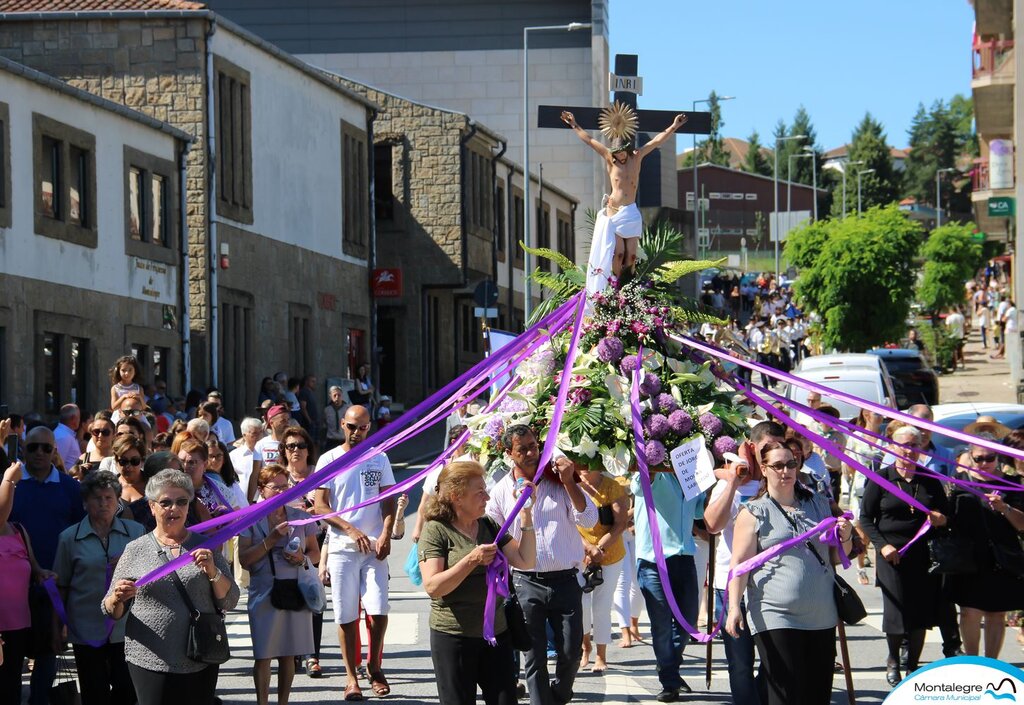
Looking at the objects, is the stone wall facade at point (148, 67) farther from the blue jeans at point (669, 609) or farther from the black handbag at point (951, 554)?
the black handbag at point (951, 554)

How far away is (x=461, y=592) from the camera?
27.8 ft

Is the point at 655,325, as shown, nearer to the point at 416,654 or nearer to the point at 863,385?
the point at 416,654

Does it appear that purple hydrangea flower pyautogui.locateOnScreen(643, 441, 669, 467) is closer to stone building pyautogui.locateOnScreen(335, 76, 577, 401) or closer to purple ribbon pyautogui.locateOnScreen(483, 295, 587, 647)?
purple ribbon pyautogui.locateOnScreen(483, 295, 587, 647)

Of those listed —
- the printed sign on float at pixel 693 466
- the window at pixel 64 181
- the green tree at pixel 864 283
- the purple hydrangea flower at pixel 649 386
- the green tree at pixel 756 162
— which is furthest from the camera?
the green tree at pixel 756 162

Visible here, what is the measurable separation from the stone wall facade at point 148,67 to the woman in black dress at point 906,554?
2159cm

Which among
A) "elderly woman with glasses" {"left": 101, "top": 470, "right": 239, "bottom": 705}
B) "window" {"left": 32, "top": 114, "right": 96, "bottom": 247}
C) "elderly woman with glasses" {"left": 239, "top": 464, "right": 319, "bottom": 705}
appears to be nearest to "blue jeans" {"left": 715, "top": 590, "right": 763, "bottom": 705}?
"elderly woman with glasses" {"left": 239, "top": 464, "right": 319, "bottom": 705}

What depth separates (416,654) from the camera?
1371cm

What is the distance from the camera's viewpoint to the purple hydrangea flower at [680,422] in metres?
10.9

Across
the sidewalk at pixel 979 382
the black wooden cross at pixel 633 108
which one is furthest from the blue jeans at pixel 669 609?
the sidewalk at pixel 979 382

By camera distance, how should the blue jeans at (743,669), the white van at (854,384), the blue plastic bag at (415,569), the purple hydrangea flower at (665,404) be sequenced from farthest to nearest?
Answer: the white van at (854,384)
the purple hydrangea flower at (665,404)
the blue jeans at (743,669)
the blue plastic bag at (415,569)

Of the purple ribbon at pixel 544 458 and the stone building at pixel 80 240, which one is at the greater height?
the stone building at pixel 80 240

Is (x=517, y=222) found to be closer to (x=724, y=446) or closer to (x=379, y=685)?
(x=379, y=685)

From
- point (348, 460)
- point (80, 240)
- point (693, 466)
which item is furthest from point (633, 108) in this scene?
point (80, 240)

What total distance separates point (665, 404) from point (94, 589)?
12.7 ft
